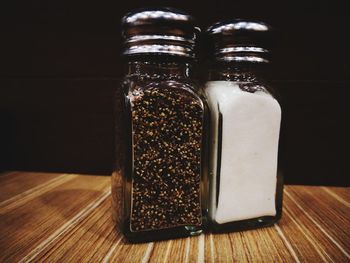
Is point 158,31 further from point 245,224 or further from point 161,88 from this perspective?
point 245,224

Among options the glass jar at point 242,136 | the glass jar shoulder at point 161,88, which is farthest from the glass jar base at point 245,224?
the glass jar shoulder at point 161,88

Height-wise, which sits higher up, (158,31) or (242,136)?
(158,31)

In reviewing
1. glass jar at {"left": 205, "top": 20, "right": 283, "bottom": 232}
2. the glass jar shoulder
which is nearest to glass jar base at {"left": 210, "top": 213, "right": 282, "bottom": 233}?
glass jar at {"left": 205, "top": 20, "right": 283, "bottom": 232}

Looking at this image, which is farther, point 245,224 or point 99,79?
point 99,79

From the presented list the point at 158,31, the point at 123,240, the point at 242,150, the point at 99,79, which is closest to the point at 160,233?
the point at 123,240

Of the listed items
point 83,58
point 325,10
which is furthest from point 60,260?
point 325,10

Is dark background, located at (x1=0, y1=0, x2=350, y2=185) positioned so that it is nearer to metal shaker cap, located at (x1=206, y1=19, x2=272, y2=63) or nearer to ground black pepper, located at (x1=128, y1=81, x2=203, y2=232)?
metal shaker cap, located at (x1=206, y1=19, x2=272, y2=63)

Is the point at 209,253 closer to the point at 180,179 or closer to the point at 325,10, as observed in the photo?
the point at 180,179
